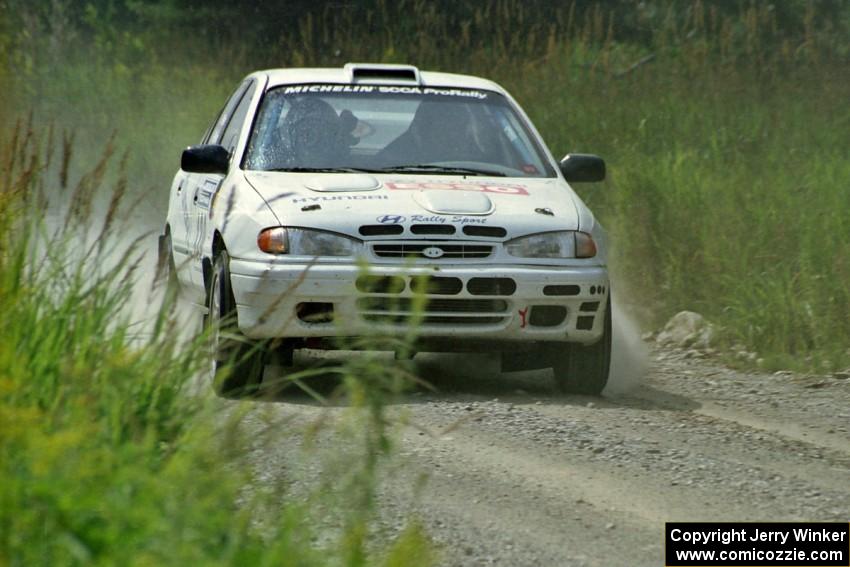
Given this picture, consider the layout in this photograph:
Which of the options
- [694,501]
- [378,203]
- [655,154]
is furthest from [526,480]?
[655,154]

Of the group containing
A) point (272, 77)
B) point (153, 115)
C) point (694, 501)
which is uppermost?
point (272, 77)

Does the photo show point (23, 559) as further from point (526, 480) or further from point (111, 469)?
point (526, 480)

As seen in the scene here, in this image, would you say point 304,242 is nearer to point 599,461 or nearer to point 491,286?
point 491,286

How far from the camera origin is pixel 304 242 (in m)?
8.06

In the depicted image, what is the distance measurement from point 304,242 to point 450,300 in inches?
28.5

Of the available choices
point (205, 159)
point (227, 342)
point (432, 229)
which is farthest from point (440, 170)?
point (227, 342)

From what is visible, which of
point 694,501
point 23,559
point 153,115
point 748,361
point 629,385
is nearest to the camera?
point 23,559

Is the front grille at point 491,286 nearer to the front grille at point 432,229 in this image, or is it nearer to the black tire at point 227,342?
the front grille at point 432,229

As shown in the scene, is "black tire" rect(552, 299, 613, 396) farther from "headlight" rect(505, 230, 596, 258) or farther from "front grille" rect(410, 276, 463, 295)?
"front grille" rect(410, 276, 463, 295)

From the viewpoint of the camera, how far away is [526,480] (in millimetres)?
6387

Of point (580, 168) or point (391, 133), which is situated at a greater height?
point (391, 133)

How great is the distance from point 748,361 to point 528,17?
40.2 ft

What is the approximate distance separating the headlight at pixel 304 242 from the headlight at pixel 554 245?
2.50 feet

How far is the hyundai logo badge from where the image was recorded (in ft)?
26.6
